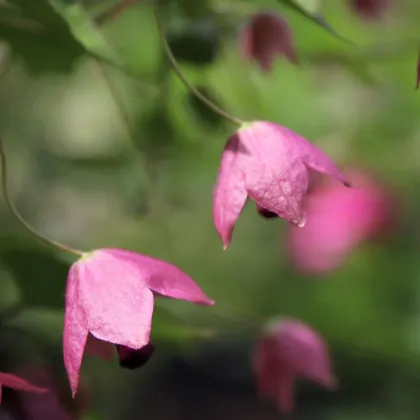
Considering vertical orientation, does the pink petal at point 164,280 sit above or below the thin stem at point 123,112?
above

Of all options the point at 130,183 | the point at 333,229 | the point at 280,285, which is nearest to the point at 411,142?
the point at 333,229

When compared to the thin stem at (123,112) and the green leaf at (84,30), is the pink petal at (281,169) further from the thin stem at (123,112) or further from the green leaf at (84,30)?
the thin stem at (123,112)

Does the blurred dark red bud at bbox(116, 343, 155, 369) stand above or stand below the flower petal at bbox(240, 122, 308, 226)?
below

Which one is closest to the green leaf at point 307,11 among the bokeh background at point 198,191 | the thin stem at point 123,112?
the bokeh background at point 198,191

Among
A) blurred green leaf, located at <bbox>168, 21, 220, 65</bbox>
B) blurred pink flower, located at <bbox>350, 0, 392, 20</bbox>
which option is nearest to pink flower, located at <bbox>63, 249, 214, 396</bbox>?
blurred green leaf, located at <bbox>168, 21, 220, 65</bbox>

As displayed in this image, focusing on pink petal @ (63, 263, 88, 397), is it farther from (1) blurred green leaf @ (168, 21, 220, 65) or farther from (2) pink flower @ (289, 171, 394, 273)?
(2) pink flower @ (289, 171, 394, 273)

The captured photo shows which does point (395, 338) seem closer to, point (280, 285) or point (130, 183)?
point (280, 285)
